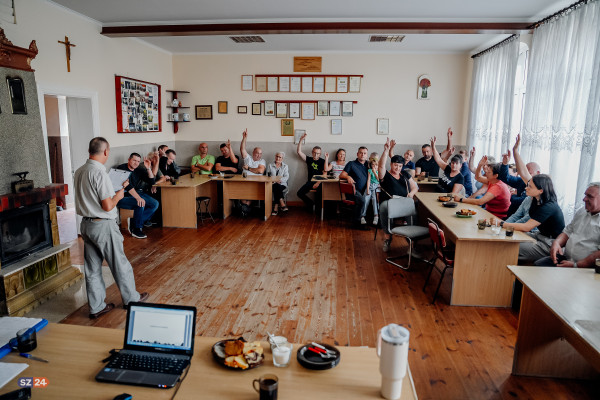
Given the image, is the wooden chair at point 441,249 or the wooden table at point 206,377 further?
the wooden chair at point 441,249

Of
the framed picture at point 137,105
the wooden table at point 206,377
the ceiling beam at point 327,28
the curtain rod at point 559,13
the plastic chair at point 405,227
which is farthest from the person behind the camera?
the framed picture at point 137,105

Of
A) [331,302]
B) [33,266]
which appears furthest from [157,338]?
[33,266]

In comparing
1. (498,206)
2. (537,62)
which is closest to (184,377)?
(498,206)

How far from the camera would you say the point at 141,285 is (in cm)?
447

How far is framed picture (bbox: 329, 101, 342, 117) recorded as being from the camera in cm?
850

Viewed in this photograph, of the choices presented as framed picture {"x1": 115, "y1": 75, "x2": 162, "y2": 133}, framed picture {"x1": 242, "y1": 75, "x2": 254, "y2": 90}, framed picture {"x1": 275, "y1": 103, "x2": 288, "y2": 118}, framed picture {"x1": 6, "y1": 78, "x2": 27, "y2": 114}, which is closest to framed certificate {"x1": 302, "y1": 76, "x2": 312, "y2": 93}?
framed picture {"x1": 275, "y1": 103, "x2": 288, "y2": 118}

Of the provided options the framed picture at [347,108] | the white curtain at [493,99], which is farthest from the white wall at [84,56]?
the white curtain at [493,99]

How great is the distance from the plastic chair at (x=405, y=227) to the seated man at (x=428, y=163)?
9.38 feet

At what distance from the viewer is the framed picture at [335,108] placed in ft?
27.9

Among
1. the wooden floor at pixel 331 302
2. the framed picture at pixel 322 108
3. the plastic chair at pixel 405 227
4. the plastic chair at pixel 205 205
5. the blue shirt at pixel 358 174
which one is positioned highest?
the framed picture at pixel 322 108

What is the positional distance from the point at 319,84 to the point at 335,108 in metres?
0.61

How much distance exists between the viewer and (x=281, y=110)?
8.62 meters

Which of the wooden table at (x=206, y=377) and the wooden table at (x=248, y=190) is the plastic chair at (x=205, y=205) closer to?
the wooden table at (x=248, y=190)

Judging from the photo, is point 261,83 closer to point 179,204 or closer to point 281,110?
point 281,110
